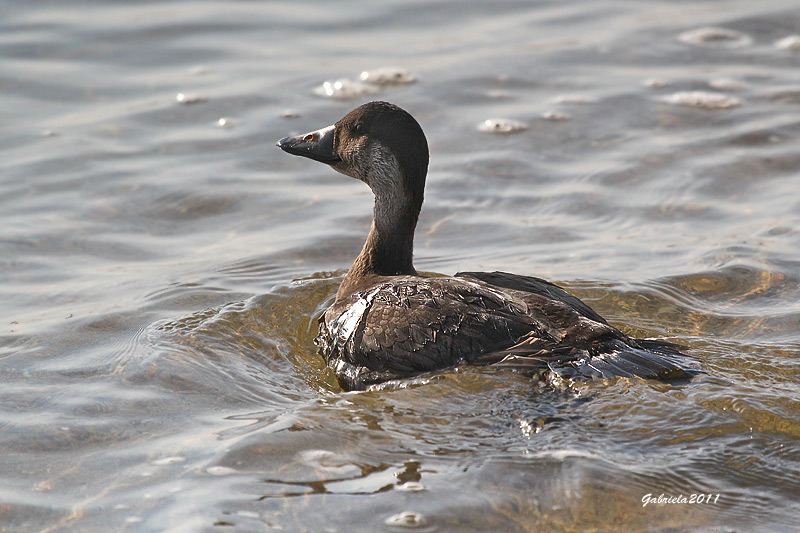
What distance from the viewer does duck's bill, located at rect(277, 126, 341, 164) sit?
19.8 ft

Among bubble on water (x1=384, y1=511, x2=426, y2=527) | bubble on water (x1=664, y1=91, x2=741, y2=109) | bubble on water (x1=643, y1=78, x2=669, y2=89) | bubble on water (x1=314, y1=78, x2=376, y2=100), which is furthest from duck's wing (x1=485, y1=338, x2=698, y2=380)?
bubble on water (x1=643, y1=78, x2=669, y2=89)

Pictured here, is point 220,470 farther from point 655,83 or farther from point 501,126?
point 655,83

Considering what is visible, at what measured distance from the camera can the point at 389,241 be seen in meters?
5.89

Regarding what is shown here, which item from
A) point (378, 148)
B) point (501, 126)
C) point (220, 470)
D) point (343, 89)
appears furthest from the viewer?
point (343, 89)

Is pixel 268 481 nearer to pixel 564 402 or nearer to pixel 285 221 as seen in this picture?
pixel 564 402

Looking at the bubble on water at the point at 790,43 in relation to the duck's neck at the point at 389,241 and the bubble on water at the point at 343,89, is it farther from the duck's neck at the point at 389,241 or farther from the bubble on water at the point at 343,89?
the duck's neck at the point at 389,241

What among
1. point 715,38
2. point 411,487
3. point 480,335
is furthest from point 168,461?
point 715,38

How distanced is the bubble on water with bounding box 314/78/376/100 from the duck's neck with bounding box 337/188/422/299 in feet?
11.6

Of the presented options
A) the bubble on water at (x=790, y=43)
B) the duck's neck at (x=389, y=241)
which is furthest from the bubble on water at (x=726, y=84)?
the duck's neck at (x=389, y=241)

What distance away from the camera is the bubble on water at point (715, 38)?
1038cm

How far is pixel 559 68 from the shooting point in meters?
9.84

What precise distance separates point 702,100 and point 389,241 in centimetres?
448

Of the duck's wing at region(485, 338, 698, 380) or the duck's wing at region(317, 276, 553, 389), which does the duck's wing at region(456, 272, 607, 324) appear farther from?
the duck's wing at region(485, 338, 698, 380)

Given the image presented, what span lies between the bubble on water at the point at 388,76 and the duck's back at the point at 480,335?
4.53 m
